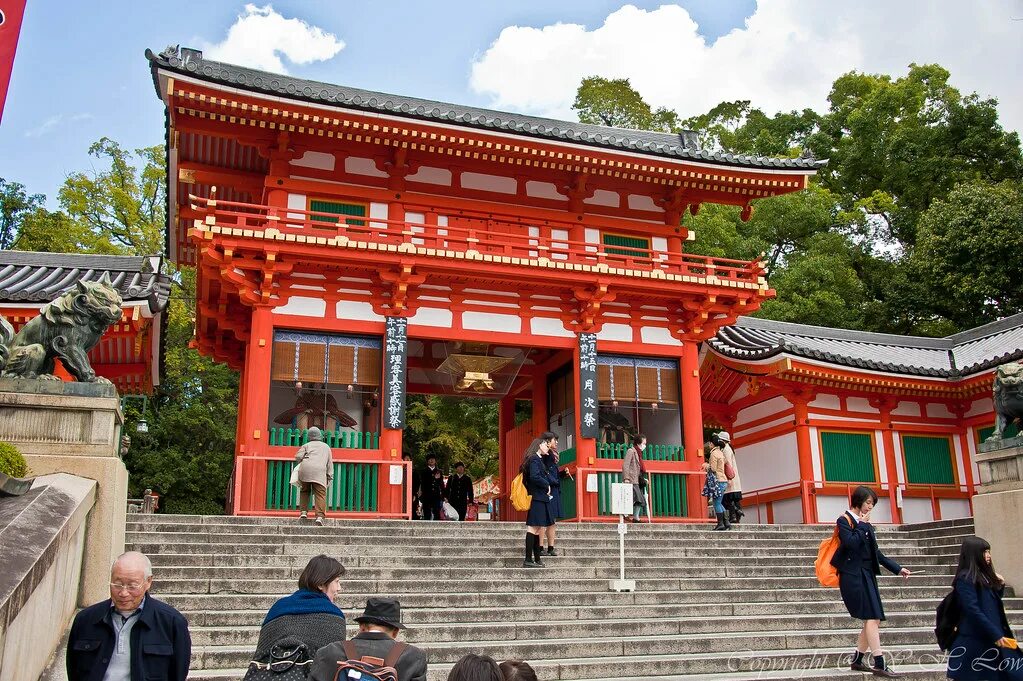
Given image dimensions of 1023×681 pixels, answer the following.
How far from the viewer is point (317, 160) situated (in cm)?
1608

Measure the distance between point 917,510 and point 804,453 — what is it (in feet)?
10.3

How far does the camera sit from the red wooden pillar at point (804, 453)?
17.8 m

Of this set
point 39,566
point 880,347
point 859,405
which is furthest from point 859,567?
point 880,347

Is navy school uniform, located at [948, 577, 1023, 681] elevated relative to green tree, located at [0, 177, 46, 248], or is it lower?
lower

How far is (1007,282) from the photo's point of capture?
26578mm

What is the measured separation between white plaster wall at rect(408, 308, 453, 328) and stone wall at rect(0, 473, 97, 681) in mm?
9066

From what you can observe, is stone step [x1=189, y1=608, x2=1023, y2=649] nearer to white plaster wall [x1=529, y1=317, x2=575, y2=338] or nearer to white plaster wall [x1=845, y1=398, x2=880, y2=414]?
white plaster wall [x1=529, y1=317, x2=575, y2=338]

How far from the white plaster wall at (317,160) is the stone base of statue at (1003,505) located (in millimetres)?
11759

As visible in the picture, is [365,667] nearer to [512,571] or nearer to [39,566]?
[39,566]

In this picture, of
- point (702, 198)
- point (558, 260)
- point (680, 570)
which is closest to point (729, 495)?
point (680, 570)

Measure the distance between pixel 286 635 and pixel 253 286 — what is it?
11268 millimetres

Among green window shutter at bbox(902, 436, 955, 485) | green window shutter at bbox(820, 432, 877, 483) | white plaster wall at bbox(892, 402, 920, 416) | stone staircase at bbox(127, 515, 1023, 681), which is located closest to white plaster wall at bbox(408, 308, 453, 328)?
stone staircase at bbox(127, 515, 1023, 681)

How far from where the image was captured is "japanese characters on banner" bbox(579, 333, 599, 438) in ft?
51.2

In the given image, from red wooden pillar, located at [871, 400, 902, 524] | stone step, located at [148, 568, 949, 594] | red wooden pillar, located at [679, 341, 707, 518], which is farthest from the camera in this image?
red wooden pillar, located at [871, 400, 902, 524]
